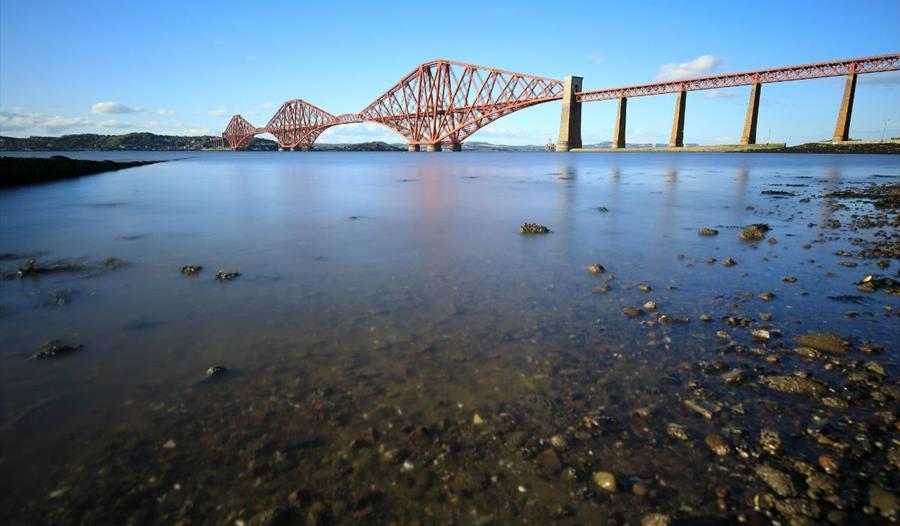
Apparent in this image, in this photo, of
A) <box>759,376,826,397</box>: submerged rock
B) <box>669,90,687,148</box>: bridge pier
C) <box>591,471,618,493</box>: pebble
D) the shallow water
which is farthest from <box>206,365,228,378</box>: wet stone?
<box>669,90,687,148</box>: bridge pier

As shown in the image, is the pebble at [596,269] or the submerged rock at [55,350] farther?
the pebble at [596,269]

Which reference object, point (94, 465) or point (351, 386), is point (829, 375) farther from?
point (94, 465)

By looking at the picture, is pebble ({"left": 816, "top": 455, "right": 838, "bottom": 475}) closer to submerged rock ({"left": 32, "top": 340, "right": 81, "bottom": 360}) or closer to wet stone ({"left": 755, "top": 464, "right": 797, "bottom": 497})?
wet stone ({"left": 755, "top": 464, "right": 797, "bottom": 497})

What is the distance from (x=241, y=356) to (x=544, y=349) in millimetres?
3397

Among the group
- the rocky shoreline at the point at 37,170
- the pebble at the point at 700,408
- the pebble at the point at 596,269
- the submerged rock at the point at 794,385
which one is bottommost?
the pebble at the point at 700,408

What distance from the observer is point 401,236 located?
12.4m

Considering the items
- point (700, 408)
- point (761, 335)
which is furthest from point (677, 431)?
point (761, 335)

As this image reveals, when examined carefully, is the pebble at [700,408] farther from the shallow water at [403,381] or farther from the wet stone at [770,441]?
the wet stone at [770,441]

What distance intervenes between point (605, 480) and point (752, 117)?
123 metres

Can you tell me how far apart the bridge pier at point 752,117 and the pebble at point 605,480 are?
396 ft

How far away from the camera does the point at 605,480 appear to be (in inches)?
123

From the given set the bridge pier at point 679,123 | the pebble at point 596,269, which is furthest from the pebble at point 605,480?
the bridge pier at point 679,123

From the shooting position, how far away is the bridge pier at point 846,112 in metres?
85.7

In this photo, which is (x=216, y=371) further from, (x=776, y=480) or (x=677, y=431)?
(x=776, y=480)
